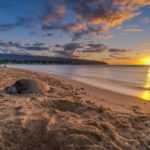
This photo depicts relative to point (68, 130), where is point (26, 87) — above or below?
above

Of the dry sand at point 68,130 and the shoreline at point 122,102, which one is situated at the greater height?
the dry sand at point 68,130

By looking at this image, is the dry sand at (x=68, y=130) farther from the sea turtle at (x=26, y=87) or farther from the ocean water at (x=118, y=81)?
the ocean water at (x=118, y=81)

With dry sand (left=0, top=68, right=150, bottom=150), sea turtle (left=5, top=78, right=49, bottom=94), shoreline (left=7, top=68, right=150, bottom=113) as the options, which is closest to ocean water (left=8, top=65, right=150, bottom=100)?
shoreline (left=7, top=68, right=150, bottom=113)

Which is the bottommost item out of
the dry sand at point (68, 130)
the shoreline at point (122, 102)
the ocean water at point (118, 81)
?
the ocean water at point (118, 81)

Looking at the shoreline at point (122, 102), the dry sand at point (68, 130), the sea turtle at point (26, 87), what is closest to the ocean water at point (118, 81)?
the shoreline at point (122, 102)

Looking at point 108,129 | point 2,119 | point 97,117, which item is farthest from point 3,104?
point 108,129

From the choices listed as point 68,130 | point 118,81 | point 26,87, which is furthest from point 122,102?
point 118,81

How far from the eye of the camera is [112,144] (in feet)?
11.1

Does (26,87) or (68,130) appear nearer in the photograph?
(68,130)

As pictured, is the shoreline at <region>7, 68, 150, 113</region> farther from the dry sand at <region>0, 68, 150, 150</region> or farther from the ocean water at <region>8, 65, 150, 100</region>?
the dry sand at <region>0, 68, 150, 150</region>

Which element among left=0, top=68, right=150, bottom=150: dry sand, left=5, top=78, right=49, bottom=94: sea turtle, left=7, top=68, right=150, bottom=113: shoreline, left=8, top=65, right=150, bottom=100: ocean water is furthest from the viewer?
left=8, top=65, right=150, bottom=100: ocean water

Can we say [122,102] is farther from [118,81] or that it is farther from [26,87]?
[118,81]

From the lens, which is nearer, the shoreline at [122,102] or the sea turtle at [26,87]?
the shoreline at [122,102]

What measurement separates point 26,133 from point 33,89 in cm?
405
